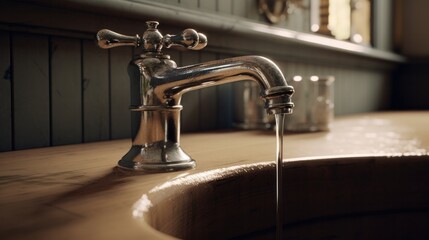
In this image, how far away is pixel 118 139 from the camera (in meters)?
1.22

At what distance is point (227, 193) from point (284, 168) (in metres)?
0.14

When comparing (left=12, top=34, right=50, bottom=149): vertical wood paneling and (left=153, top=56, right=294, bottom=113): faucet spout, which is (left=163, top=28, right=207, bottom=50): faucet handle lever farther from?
(left=12, top=34, right=50, bottom=149): vertical wood paneling

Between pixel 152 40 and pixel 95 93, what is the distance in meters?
0.43

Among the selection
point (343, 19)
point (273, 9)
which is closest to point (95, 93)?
point (273, 9)

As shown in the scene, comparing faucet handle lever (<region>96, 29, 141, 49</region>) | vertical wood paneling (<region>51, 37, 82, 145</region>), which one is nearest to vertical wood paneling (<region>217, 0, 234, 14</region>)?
vertical wood paneling (<region>51, 37, 82, 145</region>)

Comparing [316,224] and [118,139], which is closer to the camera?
[316,224]

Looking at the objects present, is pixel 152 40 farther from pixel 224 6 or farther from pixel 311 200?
pixel 224 6

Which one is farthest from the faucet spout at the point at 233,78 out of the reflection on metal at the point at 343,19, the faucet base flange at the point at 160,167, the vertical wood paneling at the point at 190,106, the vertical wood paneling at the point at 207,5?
the reflection on metal at the point at 343,19

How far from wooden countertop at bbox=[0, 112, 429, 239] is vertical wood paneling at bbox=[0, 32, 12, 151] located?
0.14 ft

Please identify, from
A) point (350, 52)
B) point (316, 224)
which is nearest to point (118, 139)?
point (316, 224)

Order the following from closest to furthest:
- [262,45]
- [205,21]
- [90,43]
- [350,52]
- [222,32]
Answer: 1. [90,43]
2. [205,21]
3. [222,32]
4. [262,45]
5. [350,52]

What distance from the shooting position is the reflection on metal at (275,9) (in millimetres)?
1809

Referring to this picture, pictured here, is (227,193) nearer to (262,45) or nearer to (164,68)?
(164,68)

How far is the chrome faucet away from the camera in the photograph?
2.41 ft
